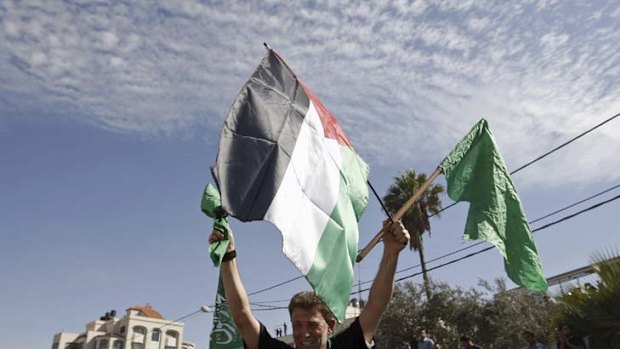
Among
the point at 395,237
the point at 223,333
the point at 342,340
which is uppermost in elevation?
the point at 223,333

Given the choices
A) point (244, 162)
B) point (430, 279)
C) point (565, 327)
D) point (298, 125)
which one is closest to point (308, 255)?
point (244, 162)

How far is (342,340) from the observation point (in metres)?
2.77

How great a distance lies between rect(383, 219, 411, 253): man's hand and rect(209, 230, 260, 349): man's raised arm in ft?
2.73

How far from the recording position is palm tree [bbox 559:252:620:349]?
919cm

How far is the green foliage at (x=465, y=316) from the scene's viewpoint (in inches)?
802

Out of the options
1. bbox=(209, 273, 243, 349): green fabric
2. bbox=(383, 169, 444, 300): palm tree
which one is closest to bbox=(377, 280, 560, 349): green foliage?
bbox=(383, 169, 444, 300): palm tree

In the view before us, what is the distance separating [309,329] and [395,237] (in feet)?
2.47

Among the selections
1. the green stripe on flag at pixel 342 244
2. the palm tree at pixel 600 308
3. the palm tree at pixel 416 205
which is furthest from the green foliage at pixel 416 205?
the green stripe on flag at pixel 342 244

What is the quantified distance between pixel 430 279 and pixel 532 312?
435cm

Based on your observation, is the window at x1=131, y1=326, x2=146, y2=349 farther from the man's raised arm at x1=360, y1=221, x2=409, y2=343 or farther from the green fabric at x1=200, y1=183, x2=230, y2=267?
the man's raised arm at x1=360, y1=221, x2=409, y2=343

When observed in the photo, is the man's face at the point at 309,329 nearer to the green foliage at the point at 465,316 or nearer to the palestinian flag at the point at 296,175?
the palestinian flag at the point at 296,175

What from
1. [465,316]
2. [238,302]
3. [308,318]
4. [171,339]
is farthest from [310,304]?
[171,339]

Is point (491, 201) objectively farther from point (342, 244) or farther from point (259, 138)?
point (259, 138)

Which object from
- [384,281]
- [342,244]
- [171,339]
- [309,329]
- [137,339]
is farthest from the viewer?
[171,339]
